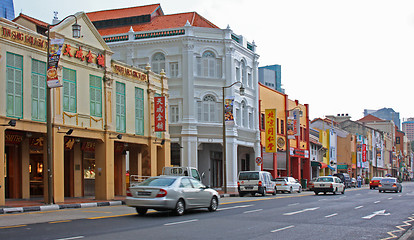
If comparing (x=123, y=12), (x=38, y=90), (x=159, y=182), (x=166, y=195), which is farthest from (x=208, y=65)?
(x=166, y=195)

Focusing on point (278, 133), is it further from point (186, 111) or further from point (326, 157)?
point (326, 157)

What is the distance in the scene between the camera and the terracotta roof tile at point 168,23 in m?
48.6

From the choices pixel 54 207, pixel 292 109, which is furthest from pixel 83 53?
pixel 292 109

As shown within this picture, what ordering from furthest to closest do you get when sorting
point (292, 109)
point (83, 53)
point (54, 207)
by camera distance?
point (292, 109) < point (83, 53) < point (54, 207)

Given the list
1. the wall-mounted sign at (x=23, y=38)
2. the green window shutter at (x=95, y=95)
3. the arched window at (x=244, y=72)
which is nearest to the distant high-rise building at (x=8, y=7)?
the arched window at (x=244, y=72)

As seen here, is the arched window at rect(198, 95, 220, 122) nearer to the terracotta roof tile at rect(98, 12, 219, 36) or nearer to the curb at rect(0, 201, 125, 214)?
the terracotta roof tile at rect(98, 12, 219, 36)

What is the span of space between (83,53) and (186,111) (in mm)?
17701

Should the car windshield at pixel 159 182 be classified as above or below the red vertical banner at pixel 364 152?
above

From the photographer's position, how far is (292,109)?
62.0 meters

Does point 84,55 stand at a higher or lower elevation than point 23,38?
lower

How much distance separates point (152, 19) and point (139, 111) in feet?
61.8

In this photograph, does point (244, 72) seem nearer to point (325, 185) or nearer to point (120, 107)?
point (325, 185)

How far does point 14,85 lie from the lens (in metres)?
24.3

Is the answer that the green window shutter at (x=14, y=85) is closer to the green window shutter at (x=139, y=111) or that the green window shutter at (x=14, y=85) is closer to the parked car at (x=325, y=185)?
the green window shutter at (x=139, y=111)
